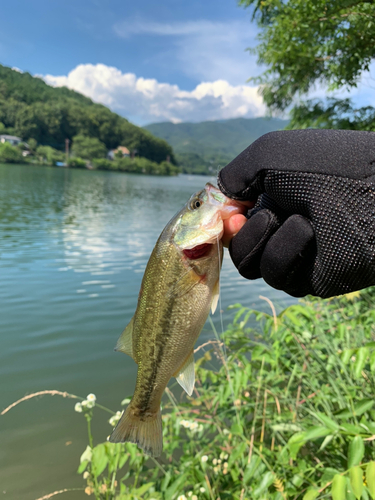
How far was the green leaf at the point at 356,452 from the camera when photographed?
6.15 ft

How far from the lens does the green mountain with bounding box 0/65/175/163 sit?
12569 centimetres

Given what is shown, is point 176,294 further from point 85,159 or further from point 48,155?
point 85,159

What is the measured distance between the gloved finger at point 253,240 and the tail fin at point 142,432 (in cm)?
120

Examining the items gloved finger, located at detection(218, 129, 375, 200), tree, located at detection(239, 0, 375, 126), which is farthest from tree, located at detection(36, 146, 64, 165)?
gloved finger, located at detection(218, 129, 375, 200)

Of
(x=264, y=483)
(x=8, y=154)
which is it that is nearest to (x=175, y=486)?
(x=264, y=483)

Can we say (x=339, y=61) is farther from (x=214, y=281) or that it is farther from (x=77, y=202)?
(x=77, y=202)

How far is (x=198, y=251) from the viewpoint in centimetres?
211

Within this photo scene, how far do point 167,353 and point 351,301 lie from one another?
24.6 ft

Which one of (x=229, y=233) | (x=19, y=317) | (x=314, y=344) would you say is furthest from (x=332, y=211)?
(x=19, y=317)

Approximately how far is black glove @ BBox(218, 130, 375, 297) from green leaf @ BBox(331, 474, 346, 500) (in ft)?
3.24

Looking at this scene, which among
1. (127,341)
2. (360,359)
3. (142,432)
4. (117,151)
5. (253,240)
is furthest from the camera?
(117,151)

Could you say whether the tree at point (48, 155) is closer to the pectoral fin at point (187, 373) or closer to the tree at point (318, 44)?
the tree at point (318, 44)

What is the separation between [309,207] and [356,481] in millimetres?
1449

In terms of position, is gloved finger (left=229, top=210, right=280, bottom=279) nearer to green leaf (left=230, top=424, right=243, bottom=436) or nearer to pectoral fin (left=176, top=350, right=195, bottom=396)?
pectoral fin (left=176, top=350, right=195, bottom=396)
